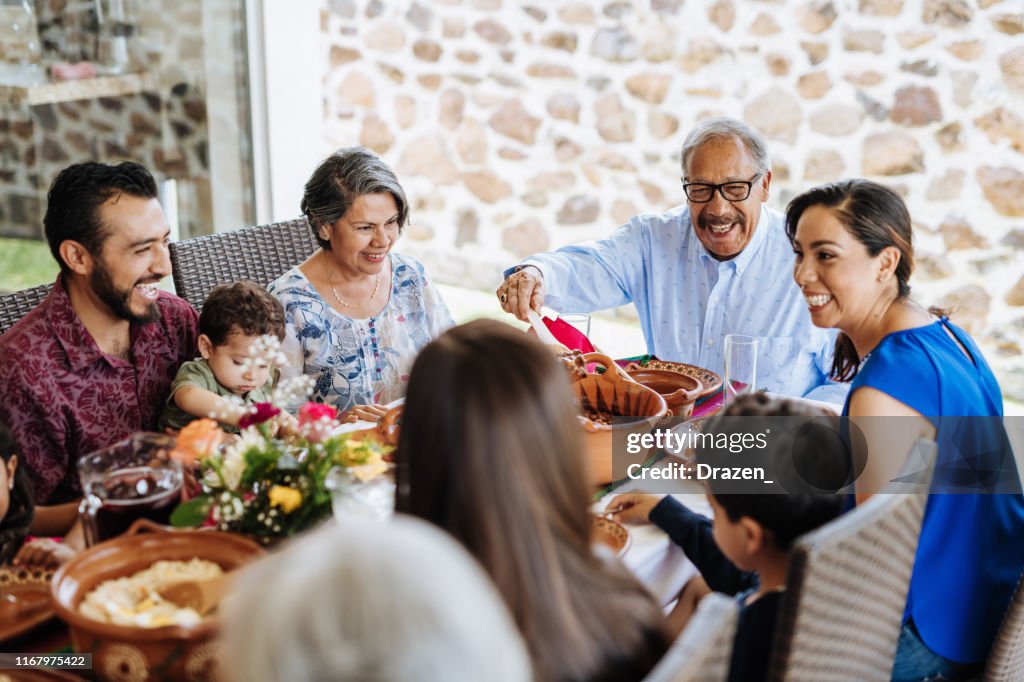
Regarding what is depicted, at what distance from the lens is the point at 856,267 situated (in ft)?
6.25

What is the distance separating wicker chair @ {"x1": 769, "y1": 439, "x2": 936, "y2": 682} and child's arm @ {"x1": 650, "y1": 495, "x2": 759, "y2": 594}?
0.79 ft

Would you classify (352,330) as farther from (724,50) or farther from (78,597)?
(724,50)

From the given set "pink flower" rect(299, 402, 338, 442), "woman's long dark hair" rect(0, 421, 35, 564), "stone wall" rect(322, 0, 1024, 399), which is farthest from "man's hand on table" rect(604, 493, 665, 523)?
"stone wall" rect(322, 0, 1024, 399)

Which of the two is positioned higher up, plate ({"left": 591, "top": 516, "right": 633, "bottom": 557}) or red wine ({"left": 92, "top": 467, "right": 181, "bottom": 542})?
red wine ({"left": 92, "top": 467, "right": 181, "bottom": 542})

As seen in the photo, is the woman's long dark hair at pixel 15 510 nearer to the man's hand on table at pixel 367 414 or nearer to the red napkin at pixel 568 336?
the man's hand on table at pixel 367 414

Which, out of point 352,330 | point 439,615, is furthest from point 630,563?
point 352,330

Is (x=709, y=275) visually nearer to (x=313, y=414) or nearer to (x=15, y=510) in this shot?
(x=313, y=414)

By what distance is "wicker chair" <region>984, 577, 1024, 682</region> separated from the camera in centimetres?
161

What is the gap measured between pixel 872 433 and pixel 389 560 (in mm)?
1187

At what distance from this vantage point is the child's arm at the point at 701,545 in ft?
5.21

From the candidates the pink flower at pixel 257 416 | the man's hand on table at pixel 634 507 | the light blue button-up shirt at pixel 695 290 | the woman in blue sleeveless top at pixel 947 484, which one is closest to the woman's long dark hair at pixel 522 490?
the pink flower at pixel 257 416

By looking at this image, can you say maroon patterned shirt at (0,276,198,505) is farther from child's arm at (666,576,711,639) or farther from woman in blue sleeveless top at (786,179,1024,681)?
woman in blue sleeveless top at (786,179,1024,681)

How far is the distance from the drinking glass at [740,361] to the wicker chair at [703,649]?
3.35ft

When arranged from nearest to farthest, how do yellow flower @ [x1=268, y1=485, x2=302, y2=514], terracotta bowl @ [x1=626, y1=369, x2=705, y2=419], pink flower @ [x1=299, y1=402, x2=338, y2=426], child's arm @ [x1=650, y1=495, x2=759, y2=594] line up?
yellow flower @ [x1=268, y1=485, x2=302, y2=514] → pink flower @ [x1=299, y1=402, x2=338, y2=426] → child's arm @ [x1=650, y1=495, x2=759, y2=594] → terracotta bowl @ [x1=626, y1=369, x2=705, y2=419]
